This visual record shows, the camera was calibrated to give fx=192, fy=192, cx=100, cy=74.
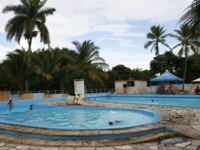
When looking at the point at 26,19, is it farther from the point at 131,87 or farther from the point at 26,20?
the point at 131,87

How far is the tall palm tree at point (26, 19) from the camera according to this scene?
19438 millimetres

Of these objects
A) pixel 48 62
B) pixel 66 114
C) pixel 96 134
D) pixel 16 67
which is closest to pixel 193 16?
pixel 96 134

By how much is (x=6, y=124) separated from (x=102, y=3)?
30.1 feet

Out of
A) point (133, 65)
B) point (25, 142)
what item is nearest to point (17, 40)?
point (25, 142)

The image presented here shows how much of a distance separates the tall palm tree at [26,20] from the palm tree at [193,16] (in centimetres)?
1798

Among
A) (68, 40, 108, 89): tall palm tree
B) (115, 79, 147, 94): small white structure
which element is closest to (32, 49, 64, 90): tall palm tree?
(68, 40, 108, 89): tall palm tree

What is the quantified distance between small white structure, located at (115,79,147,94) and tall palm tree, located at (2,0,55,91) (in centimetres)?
1037

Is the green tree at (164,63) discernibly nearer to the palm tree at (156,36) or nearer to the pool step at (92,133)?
the palm tree at (156,36)

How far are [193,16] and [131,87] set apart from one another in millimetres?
19545

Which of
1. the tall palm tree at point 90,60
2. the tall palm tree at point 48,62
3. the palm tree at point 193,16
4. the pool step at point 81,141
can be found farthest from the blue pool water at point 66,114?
the tall palm tree at point 90,60

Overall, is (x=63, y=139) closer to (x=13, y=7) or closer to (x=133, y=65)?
(x=13, y=7)

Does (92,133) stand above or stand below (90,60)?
below

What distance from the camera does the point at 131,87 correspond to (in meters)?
22.5

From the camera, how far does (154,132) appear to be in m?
4.73
